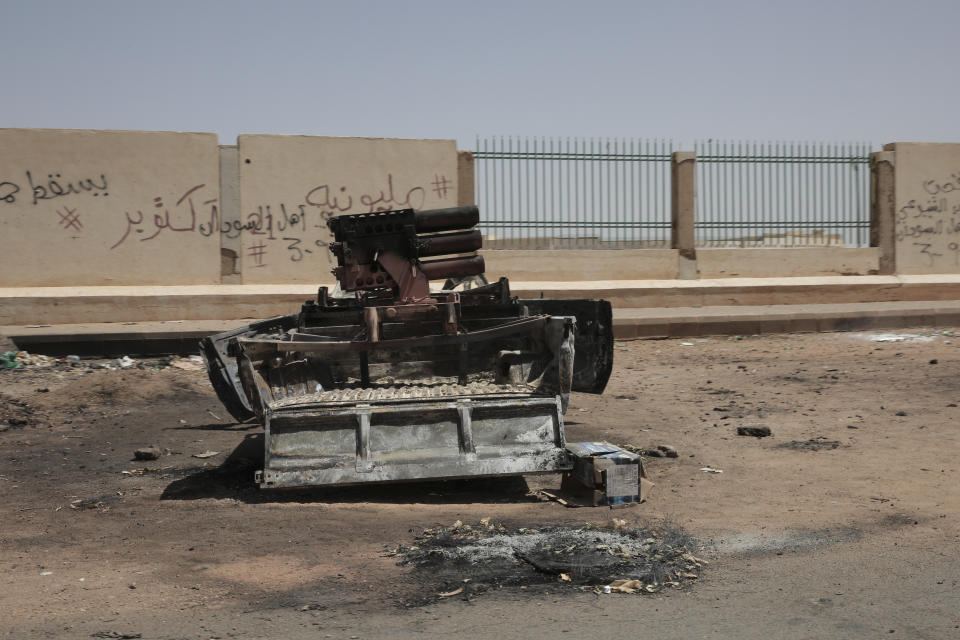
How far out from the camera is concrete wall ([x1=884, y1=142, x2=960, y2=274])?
59.0 ft

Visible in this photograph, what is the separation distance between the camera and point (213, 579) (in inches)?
158

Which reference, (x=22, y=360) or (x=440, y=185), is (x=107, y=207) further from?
(x=440, y=185)

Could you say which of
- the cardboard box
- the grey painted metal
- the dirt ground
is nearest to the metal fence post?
the dirt ground

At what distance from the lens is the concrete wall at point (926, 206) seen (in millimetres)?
17969

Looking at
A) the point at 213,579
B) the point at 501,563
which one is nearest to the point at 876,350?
the point at 501,563

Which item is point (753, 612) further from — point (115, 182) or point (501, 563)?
point (115, 182)

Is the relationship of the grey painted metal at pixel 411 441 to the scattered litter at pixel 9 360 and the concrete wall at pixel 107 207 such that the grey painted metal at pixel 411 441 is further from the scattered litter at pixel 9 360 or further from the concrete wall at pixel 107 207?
the concrete wall at pixel 107 207

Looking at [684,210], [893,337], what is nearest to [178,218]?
[684,210]

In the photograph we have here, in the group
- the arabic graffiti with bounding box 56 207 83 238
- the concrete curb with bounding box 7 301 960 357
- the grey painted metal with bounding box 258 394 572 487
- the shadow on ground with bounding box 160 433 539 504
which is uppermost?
the arabic graffiti with bounding box 56 207 83 238

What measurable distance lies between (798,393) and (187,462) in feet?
18.9

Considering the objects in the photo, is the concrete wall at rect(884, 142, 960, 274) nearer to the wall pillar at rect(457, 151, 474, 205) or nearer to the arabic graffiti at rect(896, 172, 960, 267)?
the arabic graffiti at rect(896, 172, 960, 267)

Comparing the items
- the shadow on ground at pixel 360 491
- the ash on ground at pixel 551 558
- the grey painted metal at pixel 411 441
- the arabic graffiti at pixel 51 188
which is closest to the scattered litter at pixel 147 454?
the shadow on ground at pixel 360 491

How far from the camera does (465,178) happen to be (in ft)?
53.4

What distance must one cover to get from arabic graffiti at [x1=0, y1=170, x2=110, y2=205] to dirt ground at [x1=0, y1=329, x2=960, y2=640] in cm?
617
